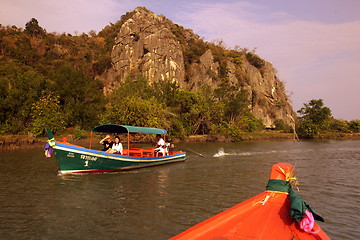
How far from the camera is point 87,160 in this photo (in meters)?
13.2

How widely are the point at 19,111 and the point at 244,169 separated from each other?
2918cm

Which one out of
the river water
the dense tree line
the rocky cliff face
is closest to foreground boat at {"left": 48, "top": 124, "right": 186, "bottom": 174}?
the river water

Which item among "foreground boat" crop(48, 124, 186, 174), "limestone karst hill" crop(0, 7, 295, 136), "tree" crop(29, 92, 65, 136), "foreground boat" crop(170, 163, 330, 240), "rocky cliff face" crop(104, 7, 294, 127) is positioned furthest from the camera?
"rocky cliff face" crop(104, 7, 294, 127)

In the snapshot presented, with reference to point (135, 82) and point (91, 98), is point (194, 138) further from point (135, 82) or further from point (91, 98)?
point (91, 98)

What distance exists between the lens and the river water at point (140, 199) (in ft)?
22.2

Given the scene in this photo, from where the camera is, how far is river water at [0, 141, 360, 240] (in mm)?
6770

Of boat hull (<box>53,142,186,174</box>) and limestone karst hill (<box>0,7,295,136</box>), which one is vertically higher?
→ limestone karst hill (<box>0,7,295,136</box>)

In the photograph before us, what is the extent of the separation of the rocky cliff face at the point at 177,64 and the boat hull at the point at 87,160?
43381 millimetres

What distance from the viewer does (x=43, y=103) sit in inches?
1300

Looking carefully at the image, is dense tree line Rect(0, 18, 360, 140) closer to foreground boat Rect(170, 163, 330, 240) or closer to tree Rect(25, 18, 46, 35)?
tree Rect(25, 18, 46, 35)

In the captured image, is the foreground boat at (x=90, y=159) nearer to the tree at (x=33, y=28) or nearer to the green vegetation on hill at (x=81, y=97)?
the green vegetation on hill at (x=81, y=97)

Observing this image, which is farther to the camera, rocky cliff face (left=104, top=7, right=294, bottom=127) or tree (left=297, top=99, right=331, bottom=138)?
rocky cliff face (left=104, top=7, right=294, bottom=127)

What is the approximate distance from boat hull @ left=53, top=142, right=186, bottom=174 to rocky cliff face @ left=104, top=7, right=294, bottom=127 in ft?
142

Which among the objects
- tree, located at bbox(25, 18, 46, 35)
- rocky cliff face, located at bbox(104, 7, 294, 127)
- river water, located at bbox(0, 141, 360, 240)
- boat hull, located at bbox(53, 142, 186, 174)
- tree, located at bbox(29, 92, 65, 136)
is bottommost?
river water, located at bbox(0, 141, 360, 240)
